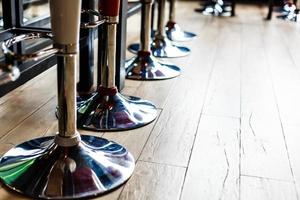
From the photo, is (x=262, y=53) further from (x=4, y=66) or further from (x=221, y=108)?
(x=4, y=66)

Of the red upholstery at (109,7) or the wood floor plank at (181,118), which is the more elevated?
the red upholstery at (109,7)

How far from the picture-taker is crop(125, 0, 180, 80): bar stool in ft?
7.96

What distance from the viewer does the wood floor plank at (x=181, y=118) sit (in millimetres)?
1566

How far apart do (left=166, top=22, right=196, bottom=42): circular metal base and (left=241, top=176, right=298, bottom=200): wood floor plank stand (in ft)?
6.88

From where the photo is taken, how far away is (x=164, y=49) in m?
2.97

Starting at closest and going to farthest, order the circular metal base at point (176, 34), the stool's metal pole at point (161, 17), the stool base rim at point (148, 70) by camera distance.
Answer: the stool base rim at point (148, 70) < the stool's metal pole at point (161, 17) < the circular metal base at point (176, 34)

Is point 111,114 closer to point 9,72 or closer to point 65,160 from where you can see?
point 65,160

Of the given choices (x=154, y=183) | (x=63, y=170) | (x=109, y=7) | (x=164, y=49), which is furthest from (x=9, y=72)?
(x=164, y=49)

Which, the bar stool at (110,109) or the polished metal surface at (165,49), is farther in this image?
the polished metal surface at (165,49)

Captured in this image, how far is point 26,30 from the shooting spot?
190cm

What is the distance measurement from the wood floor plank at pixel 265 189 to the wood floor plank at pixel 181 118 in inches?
9.2

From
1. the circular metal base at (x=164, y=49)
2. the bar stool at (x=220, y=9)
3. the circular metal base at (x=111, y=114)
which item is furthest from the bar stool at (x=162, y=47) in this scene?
the bar stool at (x=220, y=9)

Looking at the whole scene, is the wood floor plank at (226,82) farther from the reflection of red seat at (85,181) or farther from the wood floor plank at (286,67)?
the reflection of red seat at (85,181)

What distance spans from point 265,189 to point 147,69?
4.10 ft
